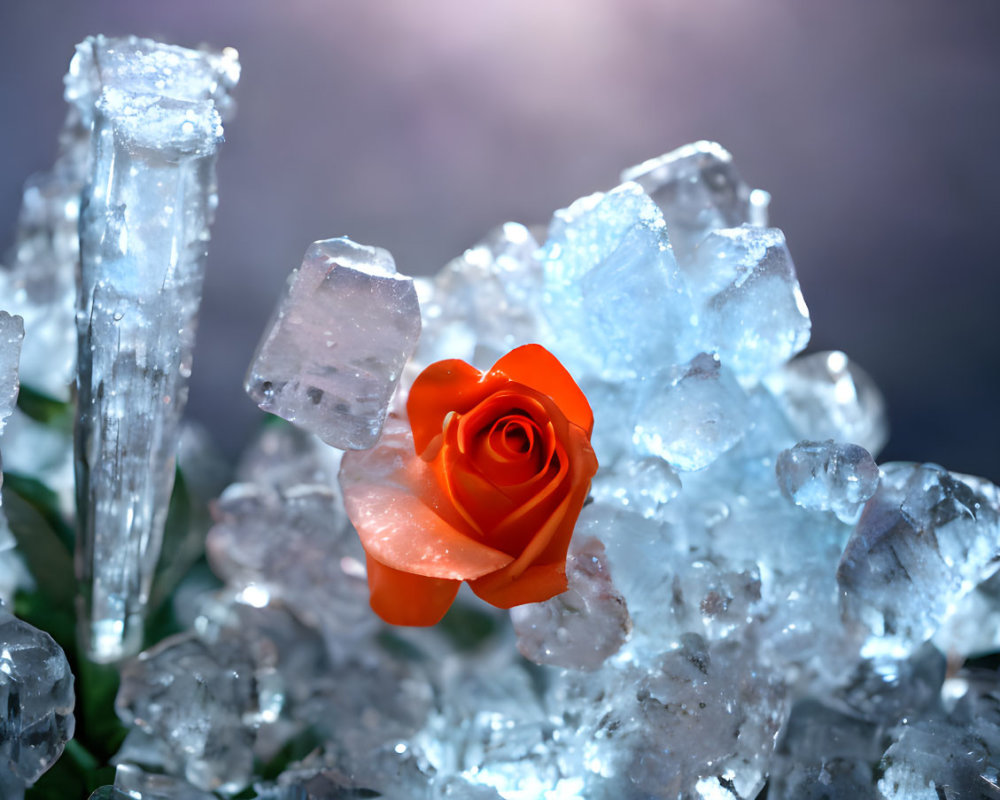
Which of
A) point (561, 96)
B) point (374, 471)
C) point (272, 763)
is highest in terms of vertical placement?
point (561, 96)

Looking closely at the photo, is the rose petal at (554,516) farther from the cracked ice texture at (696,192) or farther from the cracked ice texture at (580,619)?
the cracked ice texture at (696,192)

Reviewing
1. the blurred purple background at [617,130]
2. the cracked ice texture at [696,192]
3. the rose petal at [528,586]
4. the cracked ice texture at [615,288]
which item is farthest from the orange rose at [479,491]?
the blurred purple background at [617,130]

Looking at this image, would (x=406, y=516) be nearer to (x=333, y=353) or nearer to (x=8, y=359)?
(x=333, y=353)

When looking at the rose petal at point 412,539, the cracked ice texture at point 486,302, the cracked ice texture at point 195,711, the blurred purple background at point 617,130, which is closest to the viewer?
the rose petal at point 412,539

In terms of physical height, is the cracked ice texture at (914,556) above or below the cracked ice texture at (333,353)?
below

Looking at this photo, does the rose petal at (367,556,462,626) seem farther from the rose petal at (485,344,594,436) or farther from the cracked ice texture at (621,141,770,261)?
the cracked ice texture at (621,141,770,261)

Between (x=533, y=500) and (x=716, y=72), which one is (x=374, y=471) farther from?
(x=716, y=72)

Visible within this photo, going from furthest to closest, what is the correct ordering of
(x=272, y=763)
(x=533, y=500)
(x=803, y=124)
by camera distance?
(x=803, y=124)
(x=272, y=763)
(x=533, y=500)

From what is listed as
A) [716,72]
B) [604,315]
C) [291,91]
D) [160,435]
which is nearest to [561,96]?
[716,72]
